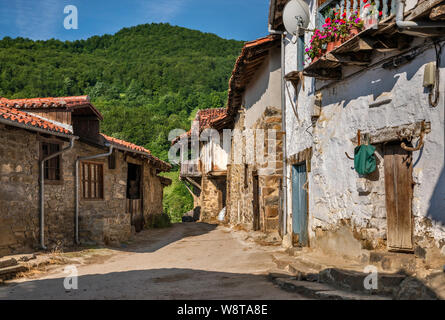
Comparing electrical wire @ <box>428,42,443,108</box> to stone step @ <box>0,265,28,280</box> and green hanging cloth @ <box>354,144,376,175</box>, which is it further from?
stone step @ <box>0,265,28,280</box>

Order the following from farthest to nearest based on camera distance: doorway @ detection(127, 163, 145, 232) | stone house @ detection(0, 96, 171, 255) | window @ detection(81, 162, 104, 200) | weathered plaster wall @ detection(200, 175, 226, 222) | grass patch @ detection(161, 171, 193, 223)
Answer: grass patch @ detection(161, 171, 193, 223), weathered plaster wall @ detection(200, 175, 226, 222), doorway @ detection(127, 163, 145, 232), window @ detection(81, 162, 104, 200), stone house @ detection(0, 96, 171, 255)

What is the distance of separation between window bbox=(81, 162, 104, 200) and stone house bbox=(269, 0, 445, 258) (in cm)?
661

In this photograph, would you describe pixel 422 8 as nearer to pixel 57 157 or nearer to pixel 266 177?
pixel 266 177

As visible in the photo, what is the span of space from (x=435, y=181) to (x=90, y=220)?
29.4 ft

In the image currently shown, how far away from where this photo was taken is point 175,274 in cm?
791

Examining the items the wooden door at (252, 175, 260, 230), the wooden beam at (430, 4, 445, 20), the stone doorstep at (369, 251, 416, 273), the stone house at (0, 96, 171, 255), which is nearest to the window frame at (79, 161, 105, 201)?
the stone house at (0, 96, 171, 255)

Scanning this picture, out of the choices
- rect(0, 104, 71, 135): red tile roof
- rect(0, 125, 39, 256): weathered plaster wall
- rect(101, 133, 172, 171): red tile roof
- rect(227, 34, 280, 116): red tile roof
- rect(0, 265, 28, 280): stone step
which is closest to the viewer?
rect(0, 265, 28, 280): stone step

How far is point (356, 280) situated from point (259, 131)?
8240 millimetres

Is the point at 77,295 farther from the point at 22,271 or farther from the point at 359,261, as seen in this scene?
the point at 359,261

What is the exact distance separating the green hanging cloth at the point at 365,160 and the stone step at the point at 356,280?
1.56 m

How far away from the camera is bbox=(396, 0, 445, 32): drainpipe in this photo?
5.10 metres

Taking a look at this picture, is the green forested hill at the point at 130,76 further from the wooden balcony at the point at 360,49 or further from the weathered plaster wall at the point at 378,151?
the wooden balcony at the point at 360,49

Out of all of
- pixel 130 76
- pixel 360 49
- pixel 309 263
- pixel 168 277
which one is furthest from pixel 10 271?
pixel 130 76

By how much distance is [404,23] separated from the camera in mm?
5215
